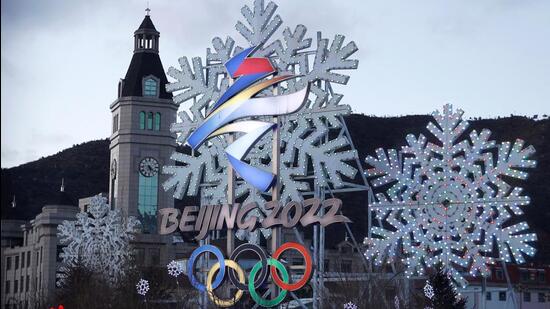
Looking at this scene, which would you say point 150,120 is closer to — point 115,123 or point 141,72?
point 115,123

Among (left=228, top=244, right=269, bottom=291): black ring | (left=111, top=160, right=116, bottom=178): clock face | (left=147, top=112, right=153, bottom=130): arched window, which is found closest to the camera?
(left=228, top=244, right=269, bottom=291): black ring

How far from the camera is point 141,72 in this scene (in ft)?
331

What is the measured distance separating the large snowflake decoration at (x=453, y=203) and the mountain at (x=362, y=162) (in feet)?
262

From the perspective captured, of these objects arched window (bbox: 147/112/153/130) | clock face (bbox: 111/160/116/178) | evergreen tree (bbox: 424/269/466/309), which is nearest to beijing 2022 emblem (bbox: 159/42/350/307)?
evergreen tree (bbox: 424/269/466/309)

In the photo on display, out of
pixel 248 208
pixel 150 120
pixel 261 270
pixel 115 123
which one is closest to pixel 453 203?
pixel 248 208

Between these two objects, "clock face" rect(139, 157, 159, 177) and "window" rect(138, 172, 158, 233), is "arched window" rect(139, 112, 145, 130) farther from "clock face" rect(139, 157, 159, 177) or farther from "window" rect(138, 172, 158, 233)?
"window" rect(138, 172, 158, 233)

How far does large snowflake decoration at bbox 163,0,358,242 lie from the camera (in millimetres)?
45125

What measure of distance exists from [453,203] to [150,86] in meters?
59.1

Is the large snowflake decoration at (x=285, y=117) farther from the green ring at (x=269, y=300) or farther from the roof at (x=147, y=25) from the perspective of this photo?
the roof at (x=147, y=25)

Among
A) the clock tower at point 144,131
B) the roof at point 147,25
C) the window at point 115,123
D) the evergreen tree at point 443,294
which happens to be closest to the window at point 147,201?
the clock tower at point 144,131

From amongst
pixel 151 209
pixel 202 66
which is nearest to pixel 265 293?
pixel 202 66

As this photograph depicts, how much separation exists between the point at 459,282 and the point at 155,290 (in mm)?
11712

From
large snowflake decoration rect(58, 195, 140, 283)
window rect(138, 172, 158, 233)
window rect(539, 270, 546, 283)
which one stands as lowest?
window rect(539, 270, 546, 283)

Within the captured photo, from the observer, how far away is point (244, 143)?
42.8 m
